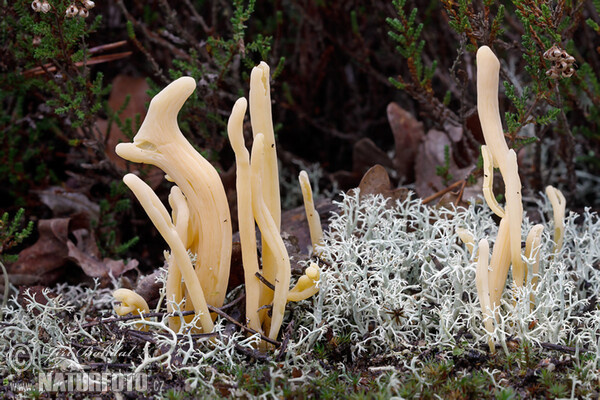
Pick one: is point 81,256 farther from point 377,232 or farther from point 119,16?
point 119,16

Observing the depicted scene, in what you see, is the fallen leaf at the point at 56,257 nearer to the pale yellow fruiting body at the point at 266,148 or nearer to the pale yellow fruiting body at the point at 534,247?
the pale yellow fruiting body at the point at 266,148

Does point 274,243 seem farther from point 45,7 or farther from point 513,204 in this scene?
point 45,7

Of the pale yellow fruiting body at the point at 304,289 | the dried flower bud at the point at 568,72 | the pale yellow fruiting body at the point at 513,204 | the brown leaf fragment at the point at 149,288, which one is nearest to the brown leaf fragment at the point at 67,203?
the brown leaf fragment at the point at 149,288

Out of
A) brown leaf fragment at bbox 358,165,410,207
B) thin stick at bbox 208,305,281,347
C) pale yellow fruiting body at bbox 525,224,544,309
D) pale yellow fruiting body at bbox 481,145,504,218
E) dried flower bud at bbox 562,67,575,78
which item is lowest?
thin stick at bbox 208,305,281,347

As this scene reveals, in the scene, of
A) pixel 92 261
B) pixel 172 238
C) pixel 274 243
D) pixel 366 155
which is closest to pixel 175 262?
pixel 172 238

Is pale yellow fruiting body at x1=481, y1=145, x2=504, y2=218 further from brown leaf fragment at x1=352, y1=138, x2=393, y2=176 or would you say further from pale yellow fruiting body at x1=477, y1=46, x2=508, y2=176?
brown leaf fragment at x1=352, y1=138, x2=393, y2=176

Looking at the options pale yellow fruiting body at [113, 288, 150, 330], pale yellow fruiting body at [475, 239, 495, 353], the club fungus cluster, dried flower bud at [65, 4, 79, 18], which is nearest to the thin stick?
the club fungus cluster

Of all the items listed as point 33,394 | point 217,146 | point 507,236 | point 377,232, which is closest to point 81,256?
point 217,146
